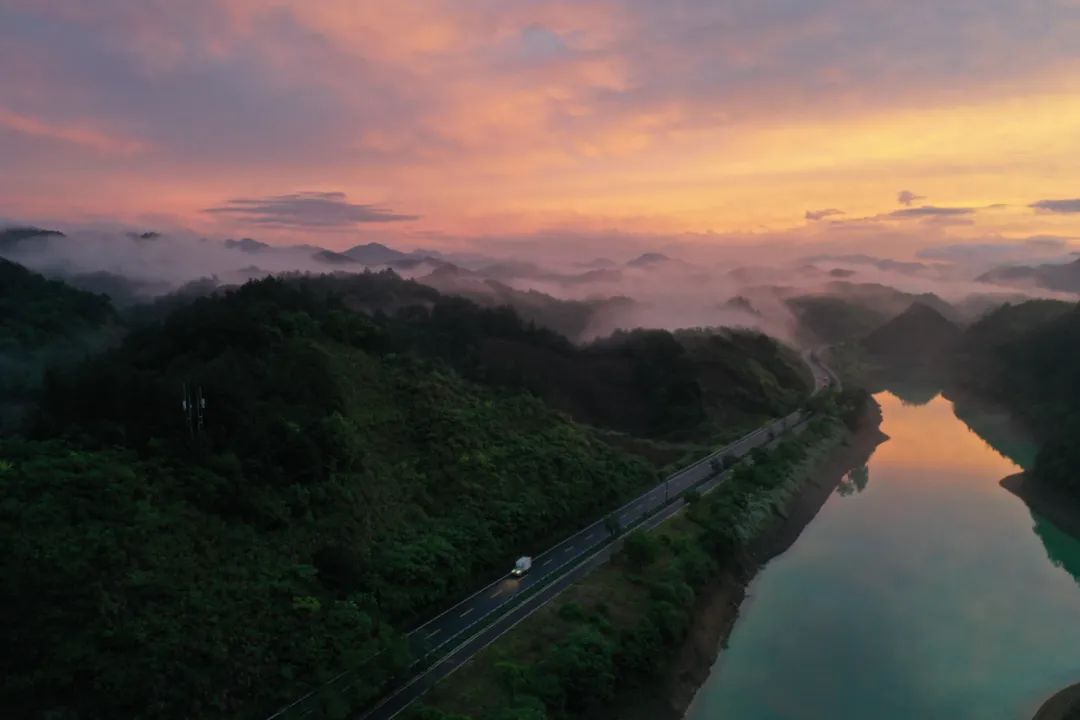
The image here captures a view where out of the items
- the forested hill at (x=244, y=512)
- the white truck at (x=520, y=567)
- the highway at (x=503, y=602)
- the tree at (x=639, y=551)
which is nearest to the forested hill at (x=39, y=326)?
the forested hill at (x=244, y=512)

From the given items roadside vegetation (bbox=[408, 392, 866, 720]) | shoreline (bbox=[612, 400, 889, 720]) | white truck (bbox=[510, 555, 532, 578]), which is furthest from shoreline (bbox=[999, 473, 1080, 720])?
white truck (bbox=[510, 555, 532, 578])

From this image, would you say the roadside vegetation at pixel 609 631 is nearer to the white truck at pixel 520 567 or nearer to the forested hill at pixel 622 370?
the white truck at pixel 520 567

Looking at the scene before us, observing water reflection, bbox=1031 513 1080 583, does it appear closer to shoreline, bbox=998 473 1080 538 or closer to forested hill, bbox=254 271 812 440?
shoreline, bbox=998 473 1080 538

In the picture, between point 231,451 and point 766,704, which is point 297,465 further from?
point 766,704

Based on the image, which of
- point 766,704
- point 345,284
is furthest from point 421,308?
point 766,704

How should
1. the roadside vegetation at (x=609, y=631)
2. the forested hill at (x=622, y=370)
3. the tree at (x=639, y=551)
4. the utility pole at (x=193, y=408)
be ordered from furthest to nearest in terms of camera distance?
the forested hill at (x=622, y=370)
the tree at (x=639, y=551)
the utility pole at (x=193, y=408)
the roadside vegetation at (x=609, y=631)

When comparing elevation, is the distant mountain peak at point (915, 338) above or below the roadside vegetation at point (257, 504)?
below
